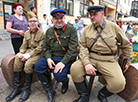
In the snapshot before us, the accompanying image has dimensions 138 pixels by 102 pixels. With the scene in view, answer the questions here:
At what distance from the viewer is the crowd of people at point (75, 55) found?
2.08 meters

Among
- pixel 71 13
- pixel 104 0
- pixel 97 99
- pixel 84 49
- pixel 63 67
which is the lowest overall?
pixel 97 99

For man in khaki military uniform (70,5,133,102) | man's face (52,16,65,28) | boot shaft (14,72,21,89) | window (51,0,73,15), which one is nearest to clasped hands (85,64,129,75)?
man in khaki military uniform (70,5,133,102)

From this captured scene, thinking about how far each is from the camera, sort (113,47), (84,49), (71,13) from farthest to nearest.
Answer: (71,13)
(84,49)
(113,47)

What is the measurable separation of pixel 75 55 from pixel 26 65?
38.2 inches

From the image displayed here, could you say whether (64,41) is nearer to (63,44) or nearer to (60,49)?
(63,44)

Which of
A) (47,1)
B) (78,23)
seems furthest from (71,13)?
(78,23)

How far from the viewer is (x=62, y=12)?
227 cm

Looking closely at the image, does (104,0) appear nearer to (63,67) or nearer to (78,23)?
(78,23)

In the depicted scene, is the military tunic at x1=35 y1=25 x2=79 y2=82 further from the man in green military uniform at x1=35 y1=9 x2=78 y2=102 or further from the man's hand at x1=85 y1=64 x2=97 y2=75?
the man's hand at x1=85 y1=64 x2=97 y2=75

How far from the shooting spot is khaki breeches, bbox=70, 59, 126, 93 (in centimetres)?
190

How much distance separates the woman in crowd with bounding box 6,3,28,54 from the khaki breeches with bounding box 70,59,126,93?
1652 millimetres

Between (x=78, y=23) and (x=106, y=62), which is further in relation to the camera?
(x=78, y=23)

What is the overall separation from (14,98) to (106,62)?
1903 millimetres

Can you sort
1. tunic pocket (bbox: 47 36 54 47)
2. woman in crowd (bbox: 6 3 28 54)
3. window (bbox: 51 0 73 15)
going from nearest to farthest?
tunic pocket (bbox: 47 36 54 47)
woman in crowd (bbox: 6 3 28 54)
window (bbox: 51 0 73 15)
